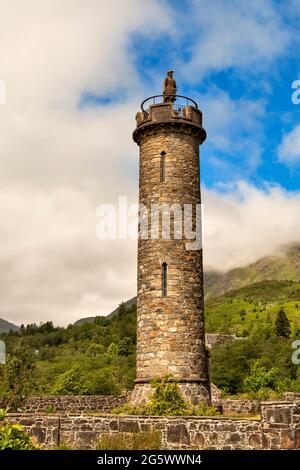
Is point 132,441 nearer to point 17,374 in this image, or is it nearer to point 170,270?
point 170,270

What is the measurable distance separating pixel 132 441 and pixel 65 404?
12.7m

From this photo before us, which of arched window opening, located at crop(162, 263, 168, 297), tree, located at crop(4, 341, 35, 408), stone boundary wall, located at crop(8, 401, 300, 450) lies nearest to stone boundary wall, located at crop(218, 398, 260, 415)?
arched window opening, located at crop(162, 263, 168, 297)

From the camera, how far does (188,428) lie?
12.6 m

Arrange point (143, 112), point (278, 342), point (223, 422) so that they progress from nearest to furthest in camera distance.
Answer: point (223, 422) < point (143, 112) < point (278, 342)

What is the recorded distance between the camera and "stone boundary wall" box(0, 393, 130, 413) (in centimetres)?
2417

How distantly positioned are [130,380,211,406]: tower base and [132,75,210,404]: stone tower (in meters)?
0.03

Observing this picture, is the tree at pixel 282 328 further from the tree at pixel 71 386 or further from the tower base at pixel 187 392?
the tower base at pixel 187 392

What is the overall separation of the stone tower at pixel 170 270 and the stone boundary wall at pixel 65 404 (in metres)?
4.69

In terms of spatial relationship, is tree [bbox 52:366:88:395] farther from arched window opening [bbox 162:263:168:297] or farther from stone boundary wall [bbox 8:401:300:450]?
stone boundary wall [bbox 8:401:300:450]

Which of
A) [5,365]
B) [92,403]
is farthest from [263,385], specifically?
[92,403]

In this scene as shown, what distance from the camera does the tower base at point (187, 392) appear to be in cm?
2005
